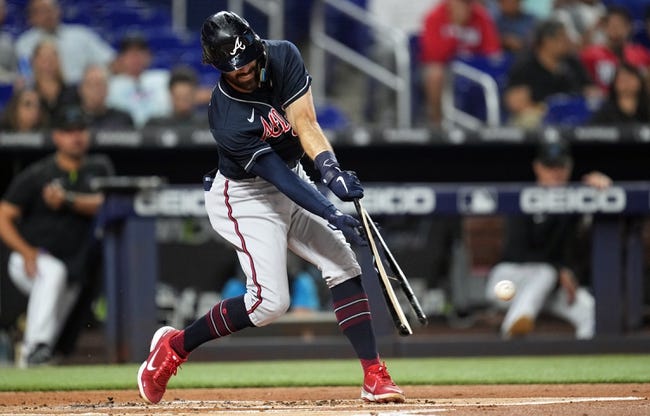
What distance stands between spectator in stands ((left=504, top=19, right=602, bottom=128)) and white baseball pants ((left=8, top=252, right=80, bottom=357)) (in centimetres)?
337

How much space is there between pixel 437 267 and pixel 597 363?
6.79ft

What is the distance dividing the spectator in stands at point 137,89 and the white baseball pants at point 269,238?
4223 millimetres

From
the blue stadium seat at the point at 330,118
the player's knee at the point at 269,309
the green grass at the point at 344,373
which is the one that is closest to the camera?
the player's knee at the point at 269,309

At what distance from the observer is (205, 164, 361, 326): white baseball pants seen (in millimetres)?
4641

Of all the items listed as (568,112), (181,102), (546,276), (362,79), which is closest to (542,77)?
(568,112)

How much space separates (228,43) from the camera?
4.34m

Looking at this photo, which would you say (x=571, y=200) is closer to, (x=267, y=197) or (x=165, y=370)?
(x=267, y=197)

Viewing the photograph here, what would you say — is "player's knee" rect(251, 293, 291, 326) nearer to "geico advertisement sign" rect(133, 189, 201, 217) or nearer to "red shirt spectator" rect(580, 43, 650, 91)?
"geico advertisement sign" rect(133, 189, 201, 217)

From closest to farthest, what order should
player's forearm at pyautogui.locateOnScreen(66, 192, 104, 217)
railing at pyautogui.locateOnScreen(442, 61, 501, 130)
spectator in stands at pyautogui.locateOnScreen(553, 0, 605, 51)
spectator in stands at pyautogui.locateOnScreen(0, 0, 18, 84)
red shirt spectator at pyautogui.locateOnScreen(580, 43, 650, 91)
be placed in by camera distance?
player's forearm at pyautogui.locateOnScreen(66, 192, 104, 217) → railing at pyautogui.locateOnScreen(442, 61, 501, 130) → spectator in stands at pyautogui.locateOnScreen(0, 0, 18, 84) → red shirt spectator at pyautogui.locateOnScreen(580, 43, 650, 91) → spectator in stands at pyautogui.locateOnScreen(553, 0, 605, 51)

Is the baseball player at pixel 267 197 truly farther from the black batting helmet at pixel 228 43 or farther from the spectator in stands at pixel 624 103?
the spectator in stands at pixel 624 103

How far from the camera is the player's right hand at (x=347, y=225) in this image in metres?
4.36

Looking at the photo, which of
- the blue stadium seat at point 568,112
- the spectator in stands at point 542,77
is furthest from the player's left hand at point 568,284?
the blue stadium seat at point 568,112

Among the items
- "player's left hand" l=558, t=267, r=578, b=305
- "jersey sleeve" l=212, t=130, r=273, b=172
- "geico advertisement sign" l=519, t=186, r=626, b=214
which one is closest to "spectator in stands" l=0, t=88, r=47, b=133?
"geico advertisement sign" l=519, t=186, r=626, b=214

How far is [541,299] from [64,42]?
4281 mm
